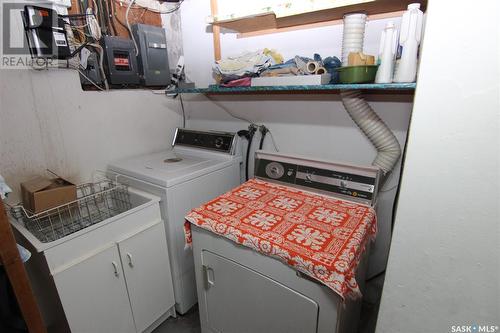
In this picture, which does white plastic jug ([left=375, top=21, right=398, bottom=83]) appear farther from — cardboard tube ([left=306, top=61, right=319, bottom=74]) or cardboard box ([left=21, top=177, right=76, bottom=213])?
cardboard box ([left=21, top=177, right=76, bottom=213])

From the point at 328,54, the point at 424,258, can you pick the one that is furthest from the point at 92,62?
the point at 424,258

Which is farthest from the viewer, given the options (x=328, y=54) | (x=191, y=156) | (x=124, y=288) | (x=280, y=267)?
(x=191, y=156)

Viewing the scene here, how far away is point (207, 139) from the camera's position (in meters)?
1.93

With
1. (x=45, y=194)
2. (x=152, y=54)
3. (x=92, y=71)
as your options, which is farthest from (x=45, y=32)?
(x=45, y=194)

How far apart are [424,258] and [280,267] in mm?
504

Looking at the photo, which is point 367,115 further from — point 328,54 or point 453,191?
point 453,191

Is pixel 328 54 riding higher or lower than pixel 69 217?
higher

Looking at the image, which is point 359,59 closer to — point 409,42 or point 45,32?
point 409,42

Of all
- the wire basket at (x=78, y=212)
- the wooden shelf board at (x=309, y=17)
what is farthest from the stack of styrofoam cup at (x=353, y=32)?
the wire basket at (x=78, y=212)

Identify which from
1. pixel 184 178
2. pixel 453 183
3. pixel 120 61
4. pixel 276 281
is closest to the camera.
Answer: pixel 453 183

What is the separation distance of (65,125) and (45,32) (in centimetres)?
51

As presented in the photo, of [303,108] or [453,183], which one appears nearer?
[453,183]

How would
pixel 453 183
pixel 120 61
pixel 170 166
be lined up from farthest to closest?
pixel 120 61 → pixel 170 166 → pixel 453 183

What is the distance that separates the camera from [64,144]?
1.59 m
